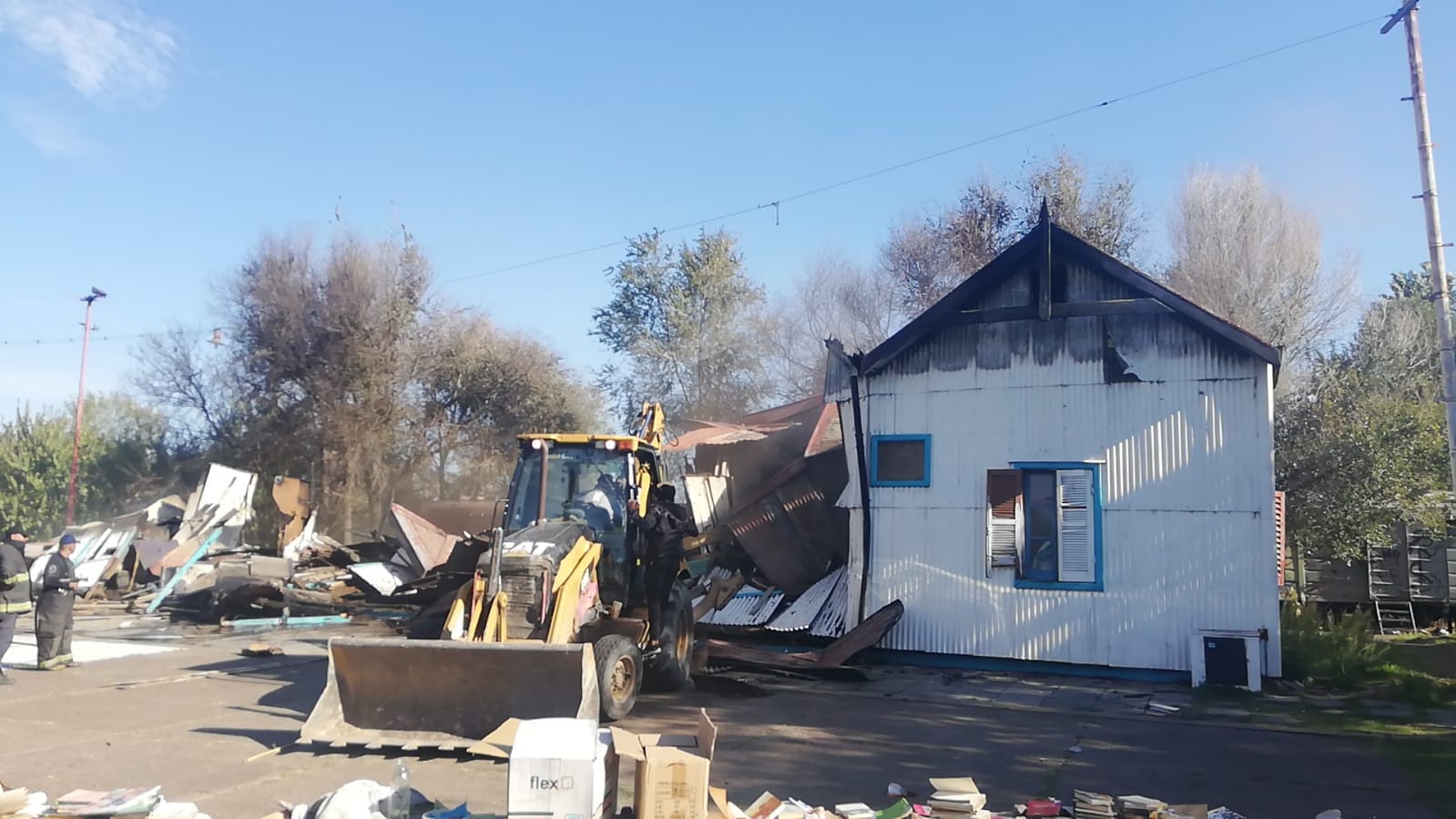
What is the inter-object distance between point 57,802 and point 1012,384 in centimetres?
1053

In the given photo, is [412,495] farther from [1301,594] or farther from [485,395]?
[1301,594]

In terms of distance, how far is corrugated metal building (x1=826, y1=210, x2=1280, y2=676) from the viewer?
1150 cm

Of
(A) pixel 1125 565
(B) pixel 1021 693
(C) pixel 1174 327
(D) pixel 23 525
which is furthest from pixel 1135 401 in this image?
(D) pixel 23 525

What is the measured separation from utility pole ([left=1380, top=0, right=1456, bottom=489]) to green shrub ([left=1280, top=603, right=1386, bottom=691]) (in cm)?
302

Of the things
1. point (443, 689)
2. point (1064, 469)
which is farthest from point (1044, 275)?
point (443, 689)

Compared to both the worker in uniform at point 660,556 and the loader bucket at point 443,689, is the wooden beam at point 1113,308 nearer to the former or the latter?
the worker in uniform at point 660,556

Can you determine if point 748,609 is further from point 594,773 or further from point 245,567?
point 245,567

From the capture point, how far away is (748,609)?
14.5 m

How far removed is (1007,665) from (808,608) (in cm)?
292

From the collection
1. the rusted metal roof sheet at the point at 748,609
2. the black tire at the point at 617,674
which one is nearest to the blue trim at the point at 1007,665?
the rusted metal roof sheet at the point at 748,609

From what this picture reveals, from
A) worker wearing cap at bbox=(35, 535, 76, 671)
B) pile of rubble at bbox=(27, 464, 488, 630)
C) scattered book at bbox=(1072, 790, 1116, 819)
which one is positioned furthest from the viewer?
pile of rubble at bbox=(27, 464, 488, 630)

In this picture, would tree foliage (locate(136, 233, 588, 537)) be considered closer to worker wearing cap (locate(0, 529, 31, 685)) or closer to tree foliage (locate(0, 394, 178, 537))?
tree foliage (locate(0, 394, 178, 537))

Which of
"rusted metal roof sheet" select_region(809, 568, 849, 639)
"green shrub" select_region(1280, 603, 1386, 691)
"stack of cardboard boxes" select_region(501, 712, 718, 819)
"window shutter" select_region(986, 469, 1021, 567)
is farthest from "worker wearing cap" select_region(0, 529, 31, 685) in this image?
"green shrub" select_region(1280, 603, 1386, 691)

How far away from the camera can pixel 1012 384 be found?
41.7ft
